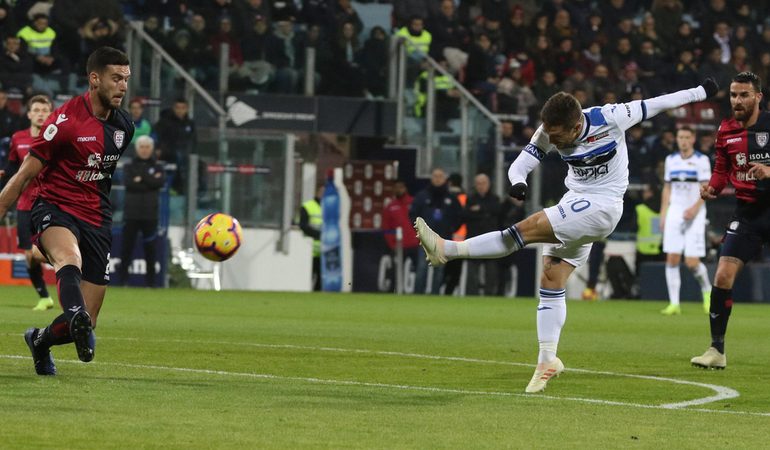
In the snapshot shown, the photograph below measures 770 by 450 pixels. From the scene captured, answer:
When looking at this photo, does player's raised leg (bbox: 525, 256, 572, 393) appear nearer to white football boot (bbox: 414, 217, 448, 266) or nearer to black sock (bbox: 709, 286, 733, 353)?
white football boot (bbox: 414, 217, 448, 266)

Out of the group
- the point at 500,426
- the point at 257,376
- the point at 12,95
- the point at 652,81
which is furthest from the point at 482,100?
the point at 500,426

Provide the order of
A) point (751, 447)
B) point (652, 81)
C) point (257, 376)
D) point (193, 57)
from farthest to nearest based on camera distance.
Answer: point (652, 81), point (193, 57), point (257, 376), point (751, 447)

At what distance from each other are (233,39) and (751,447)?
21202 millimetres

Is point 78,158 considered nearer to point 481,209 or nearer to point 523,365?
point 523,365

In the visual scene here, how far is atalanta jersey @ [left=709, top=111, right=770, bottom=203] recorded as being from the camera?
40.4 feet

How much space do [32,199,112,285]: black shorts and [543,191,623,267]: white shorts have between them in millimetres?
2902

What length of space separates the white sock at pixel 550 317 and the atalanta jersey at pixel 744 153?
2633 mm

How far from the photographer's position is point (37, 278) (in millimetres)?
17797

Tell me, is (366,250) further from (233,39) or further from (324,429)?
(324,429)

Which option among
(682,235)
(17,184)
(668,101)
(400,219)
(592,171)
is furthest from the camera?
(400,219)

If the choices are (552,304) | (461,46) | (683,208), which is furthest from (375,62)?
(552,304)

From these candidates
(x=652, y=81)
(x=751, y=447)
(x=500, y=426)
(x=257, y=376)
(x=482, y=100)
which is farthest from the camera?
(x=652, y=81)

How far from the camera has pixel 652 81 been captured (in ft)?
105

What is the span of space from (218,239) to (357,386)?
6.07m
